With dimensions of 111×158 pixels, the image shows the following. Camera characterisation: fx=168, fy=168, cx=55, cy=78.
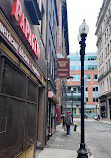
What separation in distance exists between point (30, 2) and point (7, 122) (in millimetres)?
4232

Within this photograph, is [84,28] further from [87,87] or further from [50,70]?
[87,87]

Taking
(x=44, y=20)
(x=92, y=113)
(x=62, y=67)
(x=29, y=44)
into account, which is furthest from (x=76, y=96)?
(x=29, y=44)

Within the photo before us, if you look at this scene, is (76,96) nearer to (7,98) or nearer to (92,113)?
(92,113)

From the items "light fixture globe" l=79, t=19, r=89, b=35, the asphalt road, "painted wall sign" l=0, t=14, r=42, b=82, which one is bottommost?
the asphalt road

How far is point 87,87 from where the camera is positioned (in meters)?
79.2

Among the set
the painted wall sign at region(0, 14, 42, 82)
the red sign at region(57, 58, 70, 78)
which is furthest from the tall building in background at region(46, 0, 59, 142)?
the painted wall sign at region(0, 14, 42, 82)

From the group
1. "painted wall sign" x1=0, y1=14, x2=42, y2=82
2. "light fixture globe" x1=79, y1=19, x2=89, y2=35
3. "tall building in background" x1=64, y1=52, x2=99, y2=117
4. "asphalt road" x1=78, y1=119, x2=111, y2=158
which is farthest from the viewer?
"tall building in background" x1=64, y1=52, x2=99, y2=117

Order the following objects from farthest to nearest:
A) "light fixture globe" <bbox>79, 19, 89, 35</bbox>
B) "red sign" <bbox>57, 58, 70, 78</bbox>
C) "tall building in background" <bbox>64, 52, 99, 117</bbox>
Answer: "tall building in background" <bbox>64, 52, 99, 117</bbox> → "red sign" <bbox>57, 58, 70, 78</bbox> → "light fixture globe" <bbox>79, 19, 89, 35</bbox>

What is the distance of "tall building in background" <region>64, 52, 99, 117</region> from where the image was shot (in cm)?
7612

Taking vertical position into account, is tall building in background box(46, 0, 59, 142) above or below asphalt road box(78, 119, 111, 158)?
above

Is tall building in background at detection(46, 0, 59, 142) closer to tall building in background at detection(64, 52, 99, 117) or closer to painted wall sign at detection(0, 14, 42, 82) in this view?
painted wall sign at detection(0, 14, 42, 82)

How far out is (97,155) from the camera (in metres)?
8.52

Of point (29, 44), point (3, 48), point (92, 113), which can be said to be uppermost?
point (29, 44)

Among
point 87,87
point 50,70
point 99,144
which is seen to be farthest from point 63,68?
point 87,87
